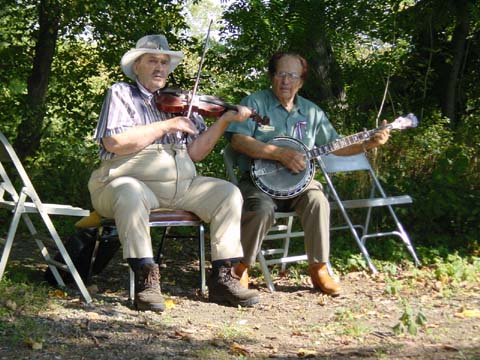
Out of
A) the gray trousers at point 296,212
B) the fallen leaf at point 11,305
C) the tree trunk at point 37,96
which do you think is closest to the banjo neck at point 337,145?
the gray trousers at point 296,212

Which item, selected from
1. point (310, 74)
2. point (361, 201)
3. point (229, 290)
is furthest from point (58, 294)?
point (310, 74)

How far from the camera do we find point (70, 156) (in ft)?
28.5

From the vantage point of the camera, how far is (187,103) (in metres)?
4.80

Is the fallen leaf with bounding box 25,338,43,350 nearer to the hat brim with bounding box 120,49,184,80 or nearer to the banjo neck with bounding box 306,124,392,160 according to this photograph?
the hat brim with bounding box 120,49,184,80

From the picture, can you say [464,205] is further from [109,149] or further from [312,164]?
[109,149]

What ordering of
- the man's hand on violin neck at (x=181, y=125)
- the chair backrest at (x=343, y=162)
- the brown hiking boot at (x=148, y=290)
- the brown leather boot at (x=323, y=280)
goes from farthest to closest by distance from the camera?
the chair backrest at (x=343, y=162), the brown leather boot at (x=323, y=280), the man's hand on violin neck at (x=181, y=125), the brown hiking boot at (x=148, y=290)

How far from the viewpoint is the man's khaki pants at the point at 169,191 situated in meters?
4.49

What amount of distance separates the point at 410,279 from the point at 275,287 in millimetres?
886

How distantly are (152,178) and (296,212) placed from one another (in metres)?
1.03

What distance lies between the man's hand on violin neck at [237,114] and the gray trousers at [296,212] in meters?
0.54

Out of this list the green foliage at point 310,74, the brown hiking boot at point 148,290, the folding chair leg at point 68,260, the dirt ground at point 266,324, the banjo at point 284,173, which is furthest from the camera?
the green foliage at point 310,74

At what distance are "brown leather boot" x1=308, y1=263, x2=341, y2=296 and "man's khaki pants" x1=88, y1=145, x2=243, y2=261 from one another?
2.04 ft

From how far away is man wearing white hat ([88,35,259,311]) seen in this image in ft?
14.3

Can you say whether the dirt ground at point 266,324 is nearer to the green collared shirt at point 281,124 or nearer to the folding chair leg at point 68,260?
the folding chair leg at point 68,260
